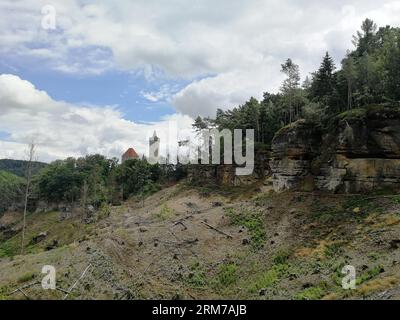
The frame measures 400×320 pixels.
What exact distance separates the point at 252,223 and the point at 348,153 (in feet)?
32.3

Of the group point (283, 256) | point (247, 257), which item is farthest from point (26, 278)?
point (283, 256)

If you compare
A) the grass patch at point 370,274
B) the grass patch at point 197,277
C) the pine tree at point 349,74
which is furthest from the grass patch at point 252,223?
the pine tree at point 349,74

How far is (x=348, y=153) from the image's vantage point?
33.8 meters

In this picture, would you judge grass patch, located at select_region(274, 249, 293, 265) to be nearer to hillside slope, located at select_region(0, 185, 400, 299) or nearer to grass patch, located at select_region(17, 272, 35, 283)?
hillside slope, located at select_region(0, 185, 400, 299)

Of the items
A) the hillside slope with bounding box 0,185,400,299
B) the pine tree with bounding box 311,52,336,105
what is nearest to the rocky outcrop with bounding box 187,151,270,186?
the pine tree with bounding box 311,52,336,105

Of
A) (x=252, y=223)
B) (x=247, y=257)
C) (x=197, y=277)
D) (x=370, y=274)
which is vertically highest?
(x=252, y=223)

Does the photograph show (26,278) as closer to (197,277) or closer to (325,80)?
(197,277)

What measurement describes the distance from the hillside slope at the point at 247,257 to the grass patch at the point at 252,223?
0.08 m

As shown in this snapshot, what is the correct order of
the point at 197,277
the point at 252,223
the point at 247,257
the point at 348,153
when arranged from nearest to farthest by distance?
the point at 197,277
the point at 247,257
the point at 348,153
the point at 252,223

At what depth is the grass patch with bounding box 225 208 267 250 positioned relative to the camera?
30.8 metres

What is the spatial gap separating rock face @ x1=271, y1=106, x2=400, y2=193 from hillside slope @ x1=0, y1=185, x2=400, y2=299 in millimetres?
1849

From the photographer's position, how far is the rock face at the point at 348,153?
3212 centimetres

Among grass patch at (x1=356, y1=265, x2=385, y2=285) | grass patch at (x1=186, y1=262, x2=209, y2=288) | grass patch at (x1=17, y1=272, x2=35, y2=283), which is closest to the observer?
grass patch at (x1=356, y1=265, x2=385, y2=285)

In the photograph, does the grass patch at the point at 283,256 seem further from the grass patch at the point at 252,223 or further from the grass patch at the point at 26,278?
the grass patch at the point at 26,278
